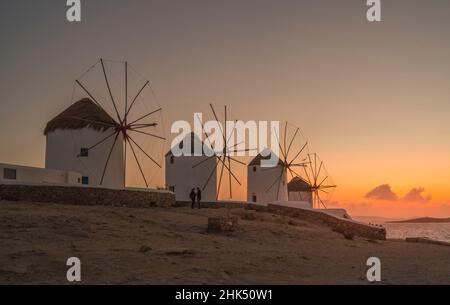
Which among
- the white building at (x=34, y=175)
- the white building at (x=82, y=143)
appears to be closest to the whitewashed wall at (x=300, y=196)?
the white building at (x=82, y=143)

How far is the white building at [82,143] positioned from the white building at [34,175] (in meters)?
0.79

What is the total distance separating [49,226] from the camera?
50.2 feet

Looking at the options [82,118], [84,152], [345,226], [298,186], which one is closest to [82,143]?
[84,152]

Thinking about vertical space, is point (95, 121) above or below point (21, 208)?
above

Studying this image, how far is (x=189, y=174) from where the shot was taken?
36.8 meters

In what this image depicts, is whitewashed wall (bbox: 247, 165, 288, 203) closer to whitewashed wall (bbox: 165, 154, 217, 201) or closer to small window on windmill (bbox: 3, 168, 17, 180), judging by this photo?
whitewashed wall (bbox: 165, 154, 217, 201)

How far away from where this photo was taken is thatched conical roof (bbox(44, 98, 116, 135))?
27938mm

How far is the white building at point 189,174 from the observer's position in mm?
36719

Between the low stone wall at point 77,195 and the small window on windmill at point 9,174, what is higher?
the small window on windmill at point 9,174

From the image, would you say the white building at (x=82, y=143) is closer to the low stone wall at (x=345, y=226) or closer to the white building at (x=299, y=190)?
the low stone wall at (x=345, y=226)

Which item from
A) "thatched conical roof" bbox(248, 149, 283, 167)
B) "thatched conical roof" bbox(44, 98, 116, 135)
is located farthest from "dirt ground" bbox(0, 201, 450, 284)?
"thatched conical roof" bbox(248, 149, 283, 167)
